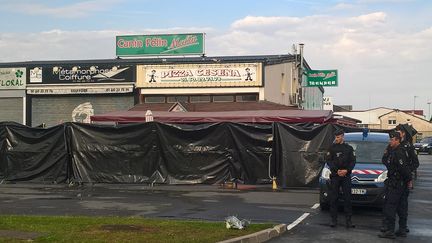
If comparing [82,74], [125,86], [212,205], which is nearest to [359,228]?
[212,205]

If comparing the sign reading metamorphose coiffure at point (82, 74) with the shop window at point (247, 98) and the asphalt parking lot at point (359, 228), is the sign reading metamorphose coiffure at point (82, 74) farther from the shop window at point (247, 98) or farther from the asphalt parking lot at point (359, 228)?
the asphalt parking lot at point (359, 228)

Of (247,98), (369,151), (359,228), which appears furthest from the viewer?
(247,98)

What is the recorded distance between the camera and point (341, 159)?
10430 millimetres

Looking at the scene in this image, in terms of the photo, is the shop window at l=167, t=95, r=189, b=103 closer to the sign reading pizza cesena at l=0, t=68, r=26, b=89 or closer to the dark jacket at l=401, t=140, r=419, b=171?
the sign reading pizza cesena at l=0, t=68, r=26, b=89

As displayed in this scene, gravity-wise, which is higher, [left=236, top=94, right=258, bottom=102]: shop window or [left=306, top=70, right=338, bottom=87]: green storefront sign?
[left=306, top=70, right=338, bottom=87]: green storefront sign

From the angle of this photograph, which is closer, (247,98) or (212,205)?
(212,205)

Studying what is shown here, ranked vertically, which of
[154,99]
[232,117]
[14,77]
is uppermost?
[14,77]

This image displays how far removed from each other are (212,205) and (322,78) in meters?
29.8

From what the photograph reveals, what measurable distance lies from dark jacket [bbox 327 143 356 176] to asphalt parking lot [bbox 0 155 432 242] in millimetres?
1113

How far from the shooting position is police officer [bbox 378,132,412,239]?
9.30 meters

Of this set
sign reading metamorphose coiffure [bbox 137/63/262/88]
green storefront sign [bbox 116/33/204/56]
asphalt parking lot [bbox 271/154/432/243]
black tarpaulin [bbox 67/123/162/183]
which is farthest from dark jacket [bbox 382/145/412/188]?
green storefront sign [bbox 116/33/204/56]

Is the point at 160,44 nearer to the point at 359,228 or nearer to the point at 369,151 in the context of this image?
the point at 369,151

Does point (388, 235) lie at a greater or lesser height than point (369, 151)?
lesser

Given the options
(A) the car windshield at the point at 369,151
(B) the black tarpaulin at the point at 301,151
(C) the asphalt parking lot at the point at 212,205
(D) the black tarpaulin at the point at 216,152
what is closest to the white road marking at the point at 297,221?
(C) the asphalt parking lot at the point at 212,205
